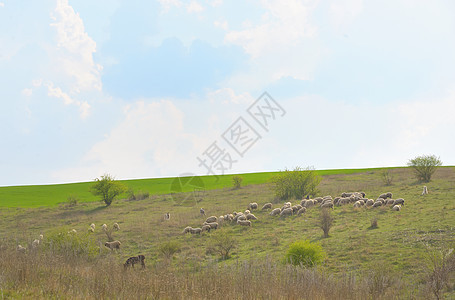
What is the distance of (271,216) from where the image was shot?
26203 millimetres

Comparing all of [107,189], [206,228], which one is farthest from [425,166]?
[107,189]

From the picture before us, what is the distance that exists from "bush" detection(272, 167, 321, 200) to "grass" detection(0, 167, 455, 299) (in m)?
1.94

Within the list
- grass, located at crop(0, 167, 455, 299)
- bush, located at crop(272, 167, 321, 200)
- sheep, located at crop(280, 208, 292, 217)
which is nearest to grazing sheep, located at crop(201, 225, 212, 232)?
grass, located at crop(0, 167, 455, 299)

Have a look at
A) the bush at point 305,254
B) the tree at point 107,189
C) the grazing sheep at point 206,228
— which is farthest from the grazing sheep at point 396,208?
the tree at point 107,189

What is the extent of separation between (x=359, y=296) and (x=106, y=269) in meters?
6.61

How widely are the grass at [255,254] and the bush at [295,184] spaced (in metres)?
1.94

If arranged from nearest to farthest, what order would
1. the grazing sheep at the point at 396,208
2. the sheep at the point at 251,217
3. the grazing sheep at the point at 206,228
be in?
the grazing sheep at the point at 396,208, the grazing sheep at the point at 206,228, the sheep at the point at 251,217

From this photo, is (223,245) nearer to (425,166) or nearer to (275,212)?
(275,212)

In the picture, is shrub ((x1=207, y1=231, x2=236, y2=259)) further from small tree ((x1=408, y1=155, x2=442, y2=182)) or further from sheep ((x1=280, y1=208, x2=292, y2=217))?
small tree ((x1=408, y1=155, x2=442, y2=182))

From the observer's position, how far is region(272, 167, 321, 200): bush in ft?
118

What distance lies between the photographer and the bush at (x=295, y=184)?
35844mm

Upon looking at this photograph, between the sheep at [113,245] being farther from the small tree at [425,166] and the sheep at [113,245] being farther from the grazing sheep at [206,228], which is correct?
the small tree at [425,166]

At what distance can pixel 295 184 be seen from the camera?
1417 inches

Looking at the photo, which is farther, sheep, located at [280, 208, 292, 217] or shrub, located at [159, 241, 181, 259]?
sheep, located at [280, 208, 292, 217]
